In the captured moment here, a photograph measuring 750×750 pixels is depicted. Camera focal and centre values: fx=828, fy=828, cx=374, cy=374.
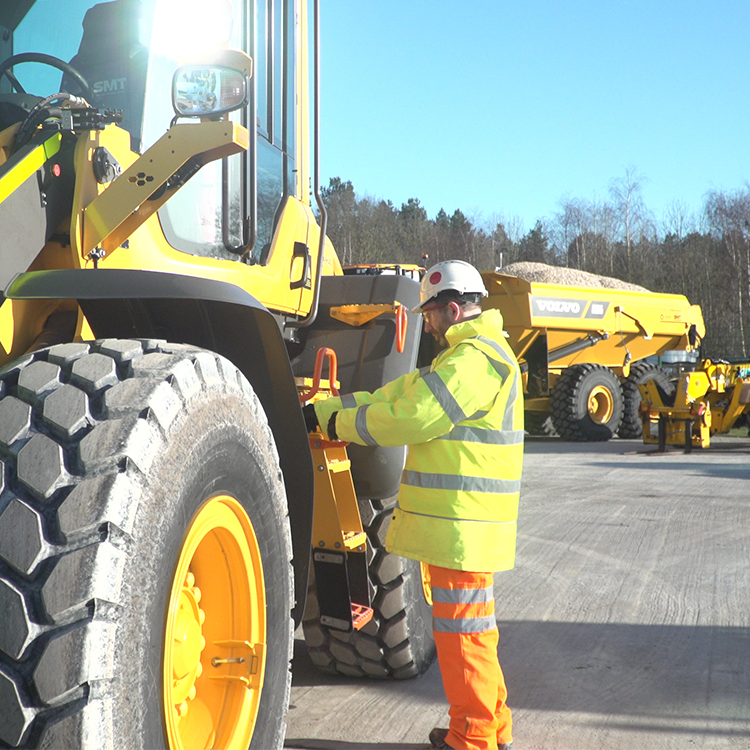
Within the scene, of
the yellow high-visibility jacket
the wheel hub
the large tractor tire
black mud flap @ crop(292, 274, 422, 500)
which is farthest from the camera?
black mud flap @ crop(292, 274, 422, 500)

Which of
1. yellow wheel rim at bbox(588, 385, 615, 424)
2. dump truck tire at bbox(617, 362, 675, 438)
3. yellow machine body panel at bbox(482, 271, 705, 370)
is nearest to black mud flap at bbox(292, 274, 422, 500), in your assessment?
yellow machine body panel at bbox(482, 271, 705, 370)

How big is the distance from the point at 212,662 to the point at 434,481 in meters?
1.05

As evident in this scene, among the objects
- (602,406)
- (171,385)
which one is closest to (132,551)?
(171,385)

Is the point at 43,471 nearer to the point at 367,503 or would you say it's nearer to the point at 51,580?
the point at 51,580

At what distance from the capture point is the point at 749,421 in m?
13.7

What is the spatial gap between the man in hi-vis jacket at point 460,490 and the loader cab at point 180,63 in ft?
2.30

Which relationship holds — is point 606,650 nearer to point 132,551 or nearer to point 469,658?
point 469,658

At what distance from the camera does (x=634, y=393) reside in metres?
15.4

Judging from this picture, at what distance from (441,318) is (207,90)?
132 centimetres

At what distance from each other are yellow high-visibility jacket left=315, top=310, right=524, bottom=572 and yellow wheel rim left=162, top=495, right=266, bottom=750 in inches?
29.5

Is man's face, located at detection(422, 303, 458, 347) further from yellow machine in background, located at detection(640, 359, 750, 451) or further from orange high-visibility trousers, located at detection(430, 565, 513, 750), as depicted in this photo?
yellow machine in background, located at detection(640, 359, 750, 451)

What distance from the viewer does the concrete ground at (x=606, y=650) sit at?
305 cm

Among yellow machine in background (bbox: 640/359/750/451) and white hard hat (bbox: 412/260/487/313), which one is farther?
yellow machine in background (bbox: 640/359/750/451)

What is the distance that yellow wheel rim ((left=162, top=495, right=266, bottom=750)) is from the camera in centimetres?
197
